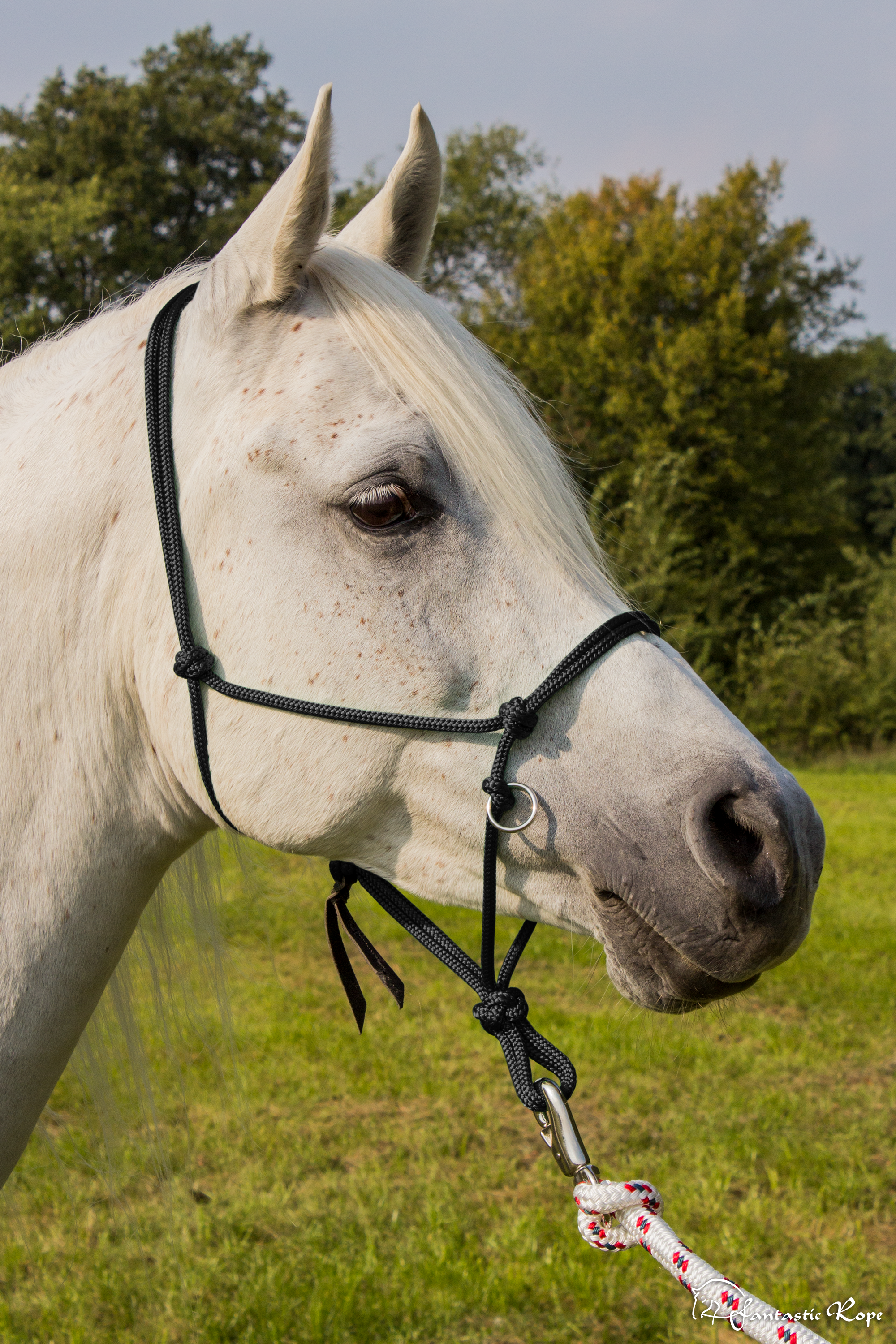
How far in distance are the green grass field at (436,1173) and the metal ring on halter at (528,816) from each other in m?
0.40

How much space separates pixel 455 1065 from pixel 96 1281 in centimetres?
191

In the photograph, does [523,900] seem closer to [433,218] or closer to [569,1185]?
[433,218]

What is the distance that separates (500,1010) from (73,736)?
781mm

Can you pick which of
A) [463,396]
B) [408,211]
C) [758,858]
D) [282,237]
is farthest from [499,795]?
[408,211]

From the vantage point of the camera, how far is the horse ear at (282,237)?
1343 millimetres

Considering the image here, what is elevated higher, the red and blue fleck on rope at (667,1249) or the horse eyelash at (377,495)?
the horse eyelash at (377,495)

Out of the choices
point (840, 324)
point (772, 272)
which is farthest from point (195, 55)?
point (840, 324)

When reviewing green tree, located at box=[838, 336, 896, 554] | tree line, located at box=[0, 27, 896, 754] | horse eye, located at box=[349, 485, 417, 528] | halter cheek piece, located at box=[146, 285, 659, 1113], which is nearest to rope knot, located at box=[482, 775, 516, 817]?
halter cheek piece, located at box=[146, 285, 659, 1113]

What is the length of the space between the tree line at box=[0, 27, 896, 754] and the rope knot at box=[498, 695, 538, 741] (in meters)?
13.6

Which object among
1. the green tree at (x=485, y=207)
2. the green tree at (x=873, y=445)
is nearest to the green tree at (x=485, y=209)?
the green tree at (x=485, y=207)

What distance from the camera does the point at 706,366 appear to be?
717 inches

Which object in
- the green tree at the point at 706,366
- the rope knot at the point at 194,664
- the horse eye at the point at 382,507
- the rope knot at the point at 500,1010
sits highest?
the green tree at the point at 706,366

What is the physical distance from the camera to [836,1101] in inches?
165

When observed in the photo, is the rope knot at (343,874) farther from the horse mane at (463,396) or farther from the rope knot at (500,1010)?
the horse mane at (463,396)
